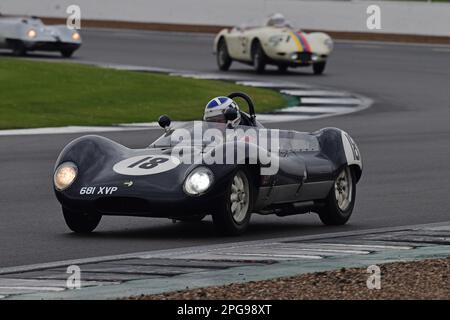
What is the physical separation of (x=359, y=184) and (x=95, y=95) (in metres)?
12.0

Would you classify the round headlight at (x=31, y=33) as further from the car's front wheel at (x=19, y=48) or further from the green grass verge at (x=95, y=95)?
the green grass verge at (x=95, y=95)

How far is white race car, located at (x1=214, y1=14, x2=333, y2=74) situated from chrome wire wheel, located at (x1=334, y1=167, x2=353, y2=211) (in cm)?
1897

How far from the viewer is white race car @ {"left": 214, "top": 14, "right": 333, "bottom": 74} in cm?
3203

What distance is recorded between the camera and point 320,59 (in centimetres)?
3238

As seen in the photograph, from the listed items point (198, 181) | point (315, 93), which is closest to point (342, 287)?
point (198, 181)

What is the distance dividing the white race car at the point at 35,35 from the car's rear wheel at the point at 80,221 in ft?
77.6

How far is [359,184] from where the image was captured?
51.5ft

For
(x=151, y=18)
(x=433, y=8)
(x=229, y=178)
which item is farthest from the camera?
(x=151, y=18)

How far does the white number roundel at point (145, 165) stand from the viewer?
1159cm

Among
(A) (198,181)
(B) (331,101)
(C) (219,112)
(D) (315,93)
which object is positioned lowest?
(A) (198,181)

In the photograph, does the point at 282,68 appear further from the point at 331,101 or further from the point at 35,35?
the point at 331,101

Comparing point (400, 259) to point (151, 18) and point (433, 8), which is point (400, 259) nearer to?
point (433, 8)

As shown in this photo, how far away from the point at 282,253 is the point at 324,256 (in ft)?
1.11

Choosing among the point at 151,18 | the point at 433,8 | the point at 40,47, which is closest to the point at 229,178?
the point at 40,47
